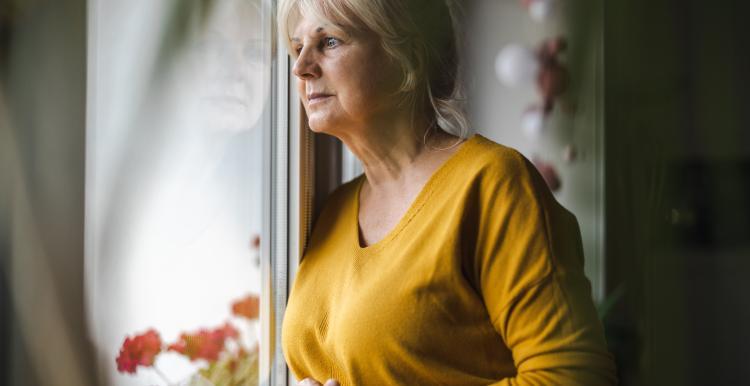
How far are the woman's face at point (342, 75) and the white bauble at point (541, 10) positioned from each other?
661 mm

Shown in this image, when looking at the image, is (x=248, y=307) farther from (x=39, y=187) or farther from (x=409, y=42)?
(x=39, y=187)

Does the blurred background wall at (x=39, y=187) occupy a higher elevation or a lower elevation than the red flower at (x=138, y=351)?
higher

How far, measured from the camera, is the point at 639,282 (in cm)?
21

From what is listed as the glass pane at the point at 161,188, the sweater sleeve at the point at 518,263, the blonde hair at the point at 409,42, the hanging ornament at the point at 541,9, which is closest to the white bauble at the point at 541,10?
the hanging ornament at the point at 541,9

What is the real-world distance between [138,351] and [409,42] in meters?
0.59

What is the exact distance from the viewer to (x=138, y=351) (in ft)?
1.44

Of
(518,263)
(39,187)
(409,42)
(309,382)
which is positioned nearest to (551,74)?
(39,187)

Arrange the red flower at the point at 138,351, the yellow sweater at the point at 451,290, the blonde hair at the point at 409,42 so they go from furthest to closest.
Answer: the blonde hair at the point at 409,42 → the yellow sweater at the point at 451,290 → the red flower at the point at 138,351

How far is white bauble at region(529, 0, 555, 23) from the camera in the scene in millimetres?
225

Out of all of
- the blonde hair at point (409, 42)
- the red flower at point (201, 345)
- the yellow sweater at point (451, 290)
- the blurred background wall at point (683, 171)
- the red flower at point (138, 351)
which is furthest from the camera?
the blonde hair at point (409, 42)

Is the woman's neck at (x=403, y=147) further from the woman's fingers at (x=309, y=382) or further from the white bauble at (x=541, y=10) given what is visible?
the white bauble at (x=541, y=10)

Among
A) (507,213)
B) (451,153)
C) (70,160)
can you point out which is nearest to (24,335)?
(70,160)

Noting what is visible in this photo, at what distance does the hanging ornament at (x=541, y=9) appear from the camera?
22 centimetres

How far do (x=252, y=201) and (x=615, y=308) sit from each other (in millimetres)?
884
